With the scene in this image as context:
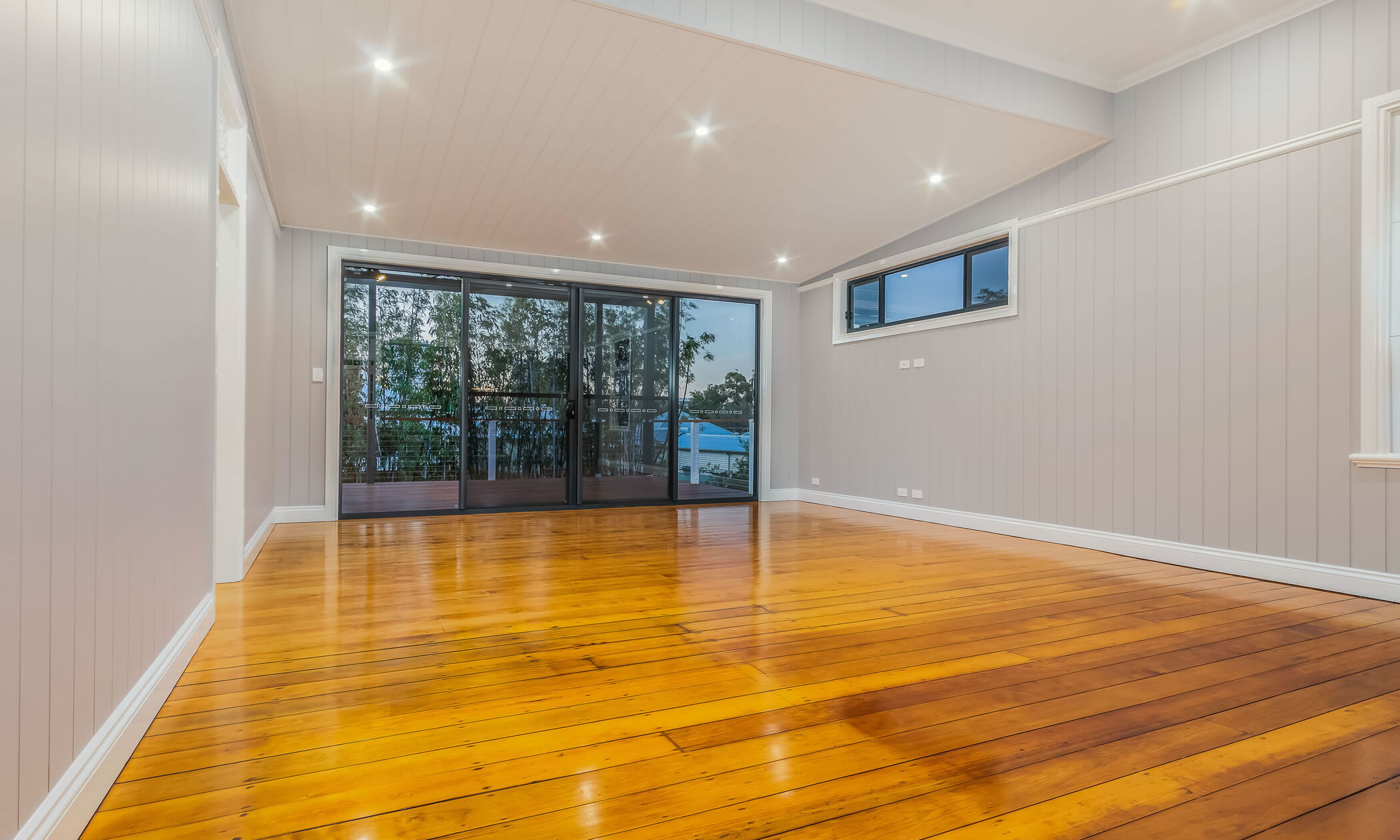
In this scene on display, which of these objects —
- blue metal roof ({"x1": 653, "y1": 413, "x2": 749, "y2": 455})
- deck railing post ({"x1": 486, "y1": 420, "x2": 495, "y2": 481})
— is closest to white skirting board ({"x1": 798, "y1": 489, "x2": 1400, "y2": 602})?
blue metal roof ({"x1": 653, "y1": 413, "x2": 749, "y2": 455})

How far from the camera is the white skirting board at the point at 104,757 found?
1.21m

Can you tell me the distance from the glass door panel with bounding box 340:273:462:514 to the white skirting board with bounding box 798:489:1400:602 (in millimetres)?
4198

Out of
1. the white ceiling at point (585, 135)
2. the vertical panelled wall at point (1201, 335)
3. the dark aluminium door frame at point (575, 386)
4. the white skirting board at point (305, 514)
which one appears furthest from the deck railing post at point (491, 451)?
the vertical panelled wall at point (1201, 335)

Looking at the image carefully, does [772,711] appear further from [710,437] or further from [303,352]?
[710,437]

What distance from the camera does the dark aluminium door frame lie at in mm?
6094

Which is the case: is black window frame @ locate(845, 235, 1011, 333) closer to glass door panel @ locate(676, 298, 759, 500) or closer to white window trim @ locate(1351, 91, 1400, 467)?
glass door panel @ locate(676, 298, 759, 500)

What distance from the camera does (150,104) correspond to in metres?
1.93

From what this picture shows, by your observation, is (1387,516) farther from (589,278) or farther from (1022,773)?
(589,278)

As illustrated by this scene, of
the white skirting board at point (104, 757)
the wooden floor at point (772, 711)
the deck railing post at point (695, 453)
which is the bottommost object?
the wooden floor at point (772, 711)

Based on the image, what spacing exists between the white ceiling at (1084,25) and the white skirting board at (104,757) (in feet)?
12.9

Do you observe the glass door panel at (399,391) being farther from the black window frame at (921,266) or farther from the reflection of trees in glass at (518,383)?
the black window frame at (921,266)

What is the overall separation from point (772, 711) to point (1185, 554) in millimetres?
3502

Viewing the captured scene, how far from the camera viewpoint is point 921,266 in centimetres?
627

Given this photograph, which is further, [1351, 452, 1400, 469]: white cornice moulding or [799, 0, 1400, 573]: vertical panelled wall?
[799, 0, 1400, 573]: vertical panelled wall
